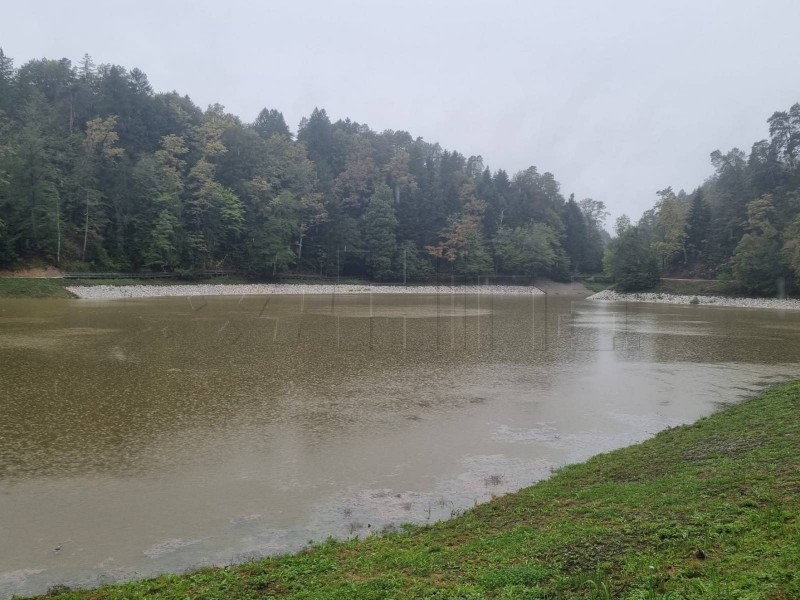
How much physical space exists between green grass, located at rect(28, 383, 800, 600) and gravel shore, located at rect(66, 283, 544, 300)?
4963 cm

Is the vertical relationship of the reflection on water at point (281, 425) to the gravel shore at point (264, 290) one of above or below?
below

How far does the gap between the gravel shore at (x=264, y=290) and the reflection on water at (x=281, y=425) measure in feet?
86.2

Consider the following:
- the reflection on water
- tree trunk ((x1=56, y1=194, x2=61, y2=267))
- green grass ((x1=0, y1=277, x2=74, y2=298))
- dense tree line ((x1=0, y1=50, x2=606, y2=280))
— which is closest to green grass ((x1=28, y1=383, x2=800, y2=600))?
the reflection on water

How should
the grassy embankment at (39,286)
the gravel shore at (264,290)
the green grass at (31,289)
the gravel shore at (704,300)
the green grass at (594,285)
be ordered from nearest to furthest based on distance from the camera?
the green grass at (31,289) → the grassy embankment at (39,286) → the gravel shore at (264,290) → the gravel shore at (704,300) → the green grass at (594,285)

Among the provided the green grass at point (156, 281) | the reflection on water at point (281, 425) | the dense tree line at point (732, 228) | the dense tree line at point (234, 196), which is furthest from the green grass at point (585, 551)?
the dense tree line at point (732, 228)

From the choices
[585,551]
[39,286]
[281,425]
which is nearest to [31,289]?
[39,286]

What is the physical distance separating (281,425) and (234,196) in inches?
2596

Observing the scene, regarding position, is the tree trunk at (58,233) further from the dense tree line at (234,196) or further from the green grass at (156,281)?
the green grass at (156,281)

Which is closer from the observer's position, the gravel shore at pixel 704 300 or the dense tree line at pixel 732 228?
the gravel shore at pixel 704 300

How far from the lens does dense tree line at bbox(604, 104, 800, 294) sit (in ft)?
201

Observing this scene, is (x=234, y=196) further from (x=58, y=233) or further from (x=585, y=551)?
(x=585, y=551)

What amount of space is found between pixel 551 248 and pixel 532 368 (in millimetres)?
83635

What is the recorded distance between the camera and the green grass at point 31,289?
44.9m

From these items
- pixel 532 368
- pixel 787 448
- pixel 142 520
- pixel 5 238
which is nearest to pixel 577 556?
pixel 787 448
